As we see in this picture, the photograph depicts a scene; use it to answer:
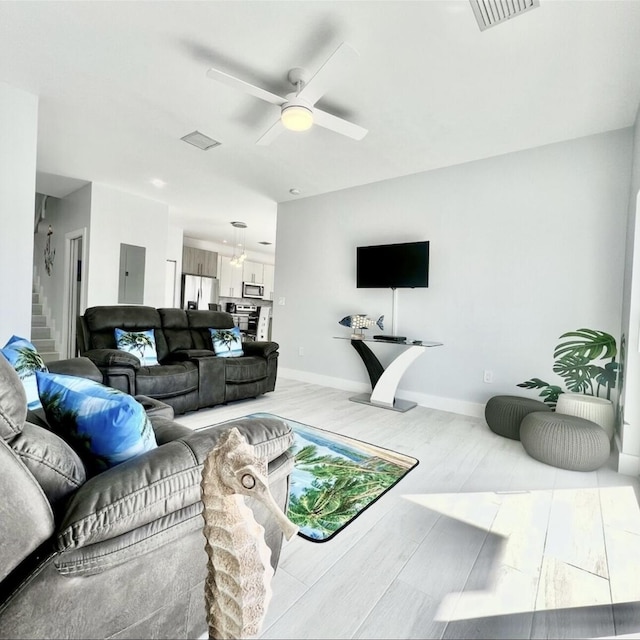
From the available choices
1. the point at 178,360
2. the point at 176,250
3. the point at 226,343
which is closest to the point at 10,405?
the point at 178,360

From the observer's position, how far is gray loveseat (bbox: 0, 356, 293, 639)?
686 mm

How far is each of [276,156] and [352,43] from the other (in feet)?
5.65

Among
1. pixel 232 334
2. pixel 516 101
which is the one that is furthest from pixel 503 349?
pixel 232 334

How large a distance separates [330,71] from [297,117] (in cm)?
35

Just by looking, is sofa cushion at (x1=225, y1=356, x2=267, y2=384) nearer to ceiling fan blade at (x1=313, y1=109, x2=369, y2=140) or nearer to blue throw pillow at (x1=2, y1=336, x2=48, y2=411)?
blue throw pillow at (x1=2, y1=336, x2=48, y2=411)

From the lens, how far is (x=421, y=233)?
3.93m

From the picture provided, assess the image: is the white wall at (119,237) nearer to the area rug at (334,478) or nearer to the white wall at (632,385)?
the area rug at (334,478)

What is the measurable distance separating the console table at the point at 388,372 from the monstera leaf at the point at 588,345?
1049 mm

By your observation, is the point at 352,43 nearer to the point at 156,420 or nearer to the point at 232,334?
the point at 156,420

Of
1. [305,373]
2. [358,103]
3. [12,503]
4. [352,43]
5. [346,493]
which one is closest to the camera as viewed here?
[12,503]

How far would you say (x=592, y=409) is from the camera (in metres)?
2.60

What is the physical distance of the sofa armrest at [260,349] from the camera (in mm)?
3903

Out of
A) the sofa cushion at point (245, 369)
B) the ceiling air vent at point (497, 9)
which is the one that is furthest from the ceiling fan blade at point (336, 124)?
the sofa cushion at point (245, 369)

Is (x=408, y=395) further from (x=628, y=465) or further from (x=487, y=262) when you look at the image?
(x=628, y=465)
